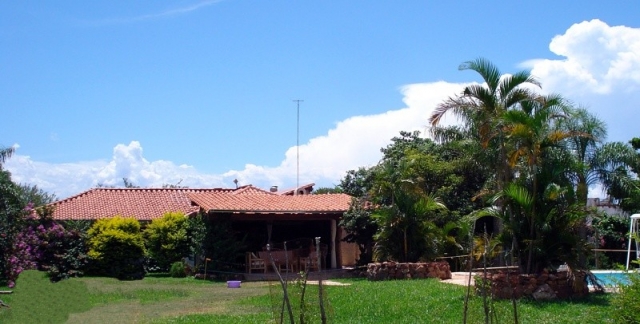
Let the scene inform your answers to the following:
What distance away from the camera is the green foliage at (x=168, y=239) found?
26.7 meters

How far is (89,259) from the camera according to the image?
2577cm

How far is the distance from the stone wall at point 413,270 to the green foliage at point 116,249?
9.49 meters

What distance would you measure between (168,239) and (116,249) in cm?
194

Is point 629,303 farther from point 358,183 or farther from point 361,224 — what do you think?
point 358,183

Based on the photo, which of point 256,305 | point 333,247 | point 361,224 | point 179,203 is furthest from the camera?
point 179,203

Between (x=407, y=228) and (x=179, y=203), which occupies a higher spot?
(x=179, y=203)

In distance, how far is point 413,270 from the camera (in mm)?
21094

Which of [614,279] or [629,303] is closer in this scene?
[629,303]

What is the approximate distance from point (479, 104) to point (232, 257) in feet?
37.1

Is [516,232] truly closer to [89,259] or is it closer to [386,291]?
[386,291]

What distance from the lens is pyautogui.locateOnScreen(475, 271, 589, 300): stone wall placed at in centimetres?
1496

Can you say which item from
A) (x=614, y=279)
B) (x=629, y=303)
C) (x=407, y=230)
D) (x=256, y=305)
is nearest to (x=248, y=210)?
(x=407, y=230)

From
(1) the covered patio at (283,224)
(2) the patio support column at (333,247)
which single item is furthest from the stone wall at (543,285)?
(2) the patio support column at (333,247)

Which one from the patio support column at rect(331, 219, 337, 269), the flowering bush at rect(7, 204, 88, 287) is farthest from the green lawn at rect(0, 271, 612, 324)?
the patio support column at rect(331, 219, 337, 269)
